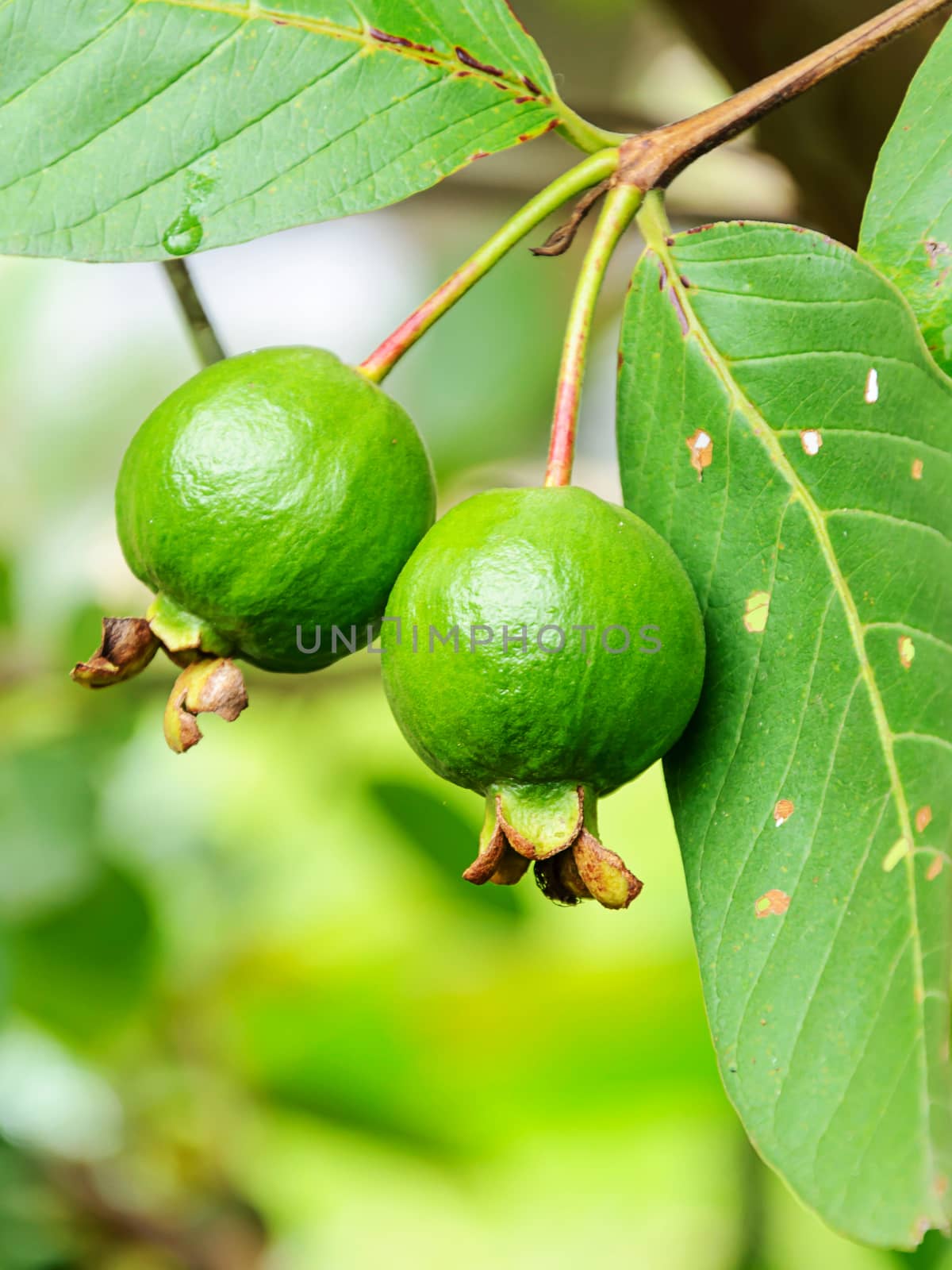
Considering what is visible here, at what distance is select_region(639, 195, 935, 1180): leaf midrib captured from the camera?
0.83m

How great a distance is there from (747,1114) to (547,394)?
7.17ft

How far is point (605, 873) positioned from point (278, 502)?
339 mm

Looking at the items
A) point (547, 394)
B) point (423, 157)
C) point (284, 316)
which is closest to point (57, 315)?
point (284, 316)

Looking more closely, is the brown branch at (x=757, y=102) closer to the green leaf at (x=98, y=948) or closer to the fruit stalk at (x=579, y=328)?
the fruit stalk at (x=579, y=328)

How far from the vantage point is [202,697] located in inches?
37.2

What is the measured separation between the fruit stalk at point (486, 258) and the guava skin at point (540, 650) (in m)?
0.17

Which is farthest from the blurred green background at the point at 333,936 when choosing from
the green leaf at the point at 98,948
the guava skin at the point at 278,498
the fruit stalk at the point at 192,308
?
the guava skin at the point at 278,498

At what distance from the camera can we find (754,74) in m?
1.48

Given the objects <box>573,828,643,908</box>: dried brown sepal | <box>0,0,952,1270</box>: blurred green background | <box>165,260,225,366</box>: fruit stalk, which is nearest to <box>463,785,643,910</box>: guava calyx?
<box>573,828,643,908</box>: dried brown sepal

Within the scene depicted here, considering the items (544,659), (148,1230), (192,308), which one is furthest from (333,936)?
(544,659)

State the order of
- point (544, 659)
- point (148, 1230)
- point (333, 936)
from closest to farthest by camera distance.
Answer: point (544, 659) < point (148, 1230) < point (333, 936)

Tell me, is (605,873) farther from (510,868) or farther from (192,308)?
(192,308)

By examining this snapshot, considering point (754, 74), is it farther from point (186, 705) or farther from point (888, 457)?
point (186, 705)

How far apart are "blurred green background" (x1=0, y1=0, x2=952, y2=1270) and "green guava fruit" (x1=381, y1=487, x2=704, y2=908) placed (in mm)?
1290
